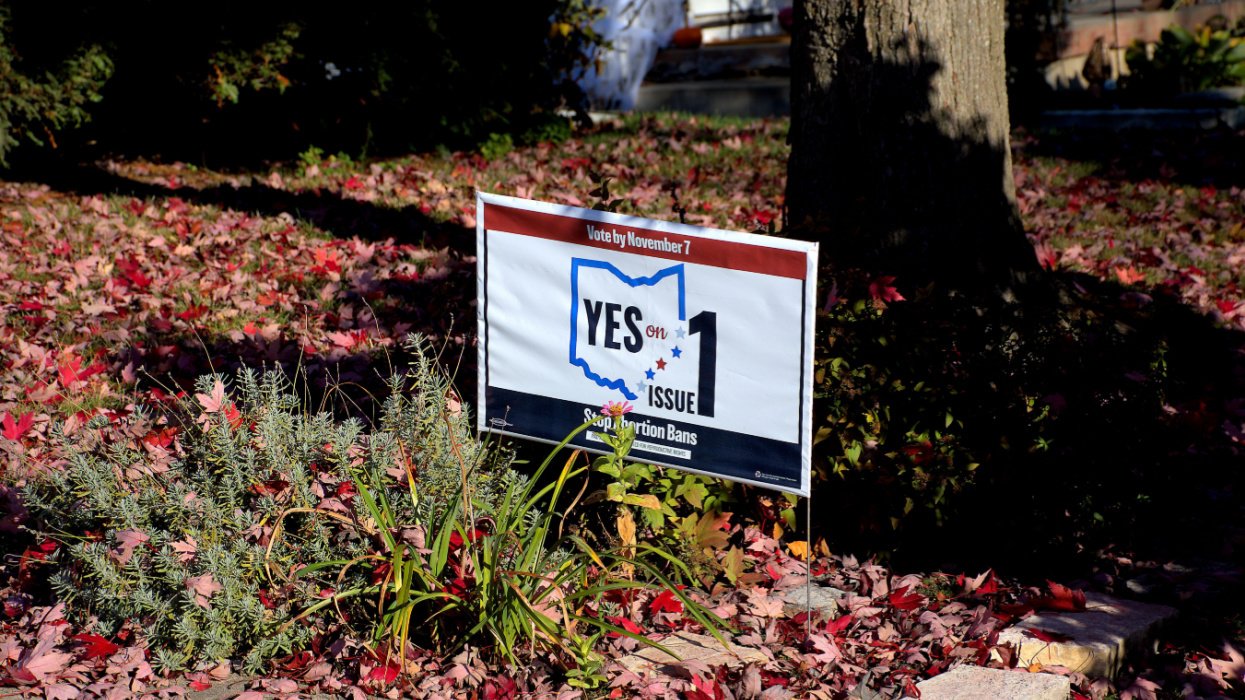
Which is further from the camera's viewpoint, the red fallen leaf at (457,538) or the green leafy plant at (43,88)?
the green leafy plant at (43,88)

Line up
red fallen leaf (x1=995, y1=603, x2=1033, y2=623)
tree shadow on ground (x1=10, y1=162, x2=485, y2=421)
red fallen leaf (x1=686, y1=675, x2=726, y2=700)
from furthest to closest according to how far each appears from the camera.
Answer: tree shadow on ground (x1=10, y1=162, x2=485, y2=421), red fallen leaf (x1=995, y1=603, x2=1033, y2=623), red fallen leaf (x1=686, y1=675, x2=726, y2=700)

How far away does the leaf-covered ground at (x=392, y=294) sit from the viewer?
10.7 feet

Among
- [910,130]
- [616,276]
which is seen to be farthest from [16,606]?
[910,130]

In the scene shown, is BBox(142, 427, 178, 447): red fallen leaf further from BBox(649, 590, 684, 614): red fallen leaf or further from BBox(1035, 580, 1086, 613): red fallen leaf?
BBox(1035, 580, 1086, 613): red fallen leaf

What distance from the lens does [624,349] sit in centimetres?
353

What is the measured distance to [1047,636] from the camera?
3.52m

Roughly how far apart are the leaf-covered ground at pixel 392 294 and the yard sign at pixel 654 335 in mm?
516

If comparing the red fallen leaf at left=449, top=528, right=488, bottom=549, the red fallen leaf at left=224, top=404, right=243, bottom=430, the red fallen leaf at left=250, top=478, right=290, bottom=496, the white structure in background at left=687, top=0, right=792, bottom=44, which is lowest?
the red fallen leaf at left=449, top=528, right=488, bottom=549

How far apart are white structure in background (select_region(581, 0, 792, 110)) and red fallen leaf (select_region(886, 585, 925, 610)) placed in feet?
33.3

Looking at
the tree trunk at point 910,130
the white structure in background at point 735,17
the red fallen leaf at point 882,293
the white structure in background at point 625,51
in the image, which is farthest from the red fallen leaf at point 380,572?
the white structure in background at point 735,17

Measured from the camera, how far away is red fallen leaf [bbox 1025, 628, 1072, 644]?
349 cm

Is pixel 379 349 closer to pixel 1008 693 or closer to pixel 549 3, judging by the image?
pixel 1008 693

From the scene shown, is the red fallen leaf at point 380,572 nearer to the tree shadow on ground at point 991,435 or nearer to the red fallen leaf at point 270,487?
the red fallen leaf at point 270,487

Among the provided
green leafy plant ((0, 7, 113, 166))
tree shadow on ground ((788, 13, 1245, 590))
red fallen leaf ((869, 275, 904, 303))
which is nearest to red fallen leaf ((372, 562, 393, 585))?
tree shadow on ground ((788, 13, 1245, 590))
